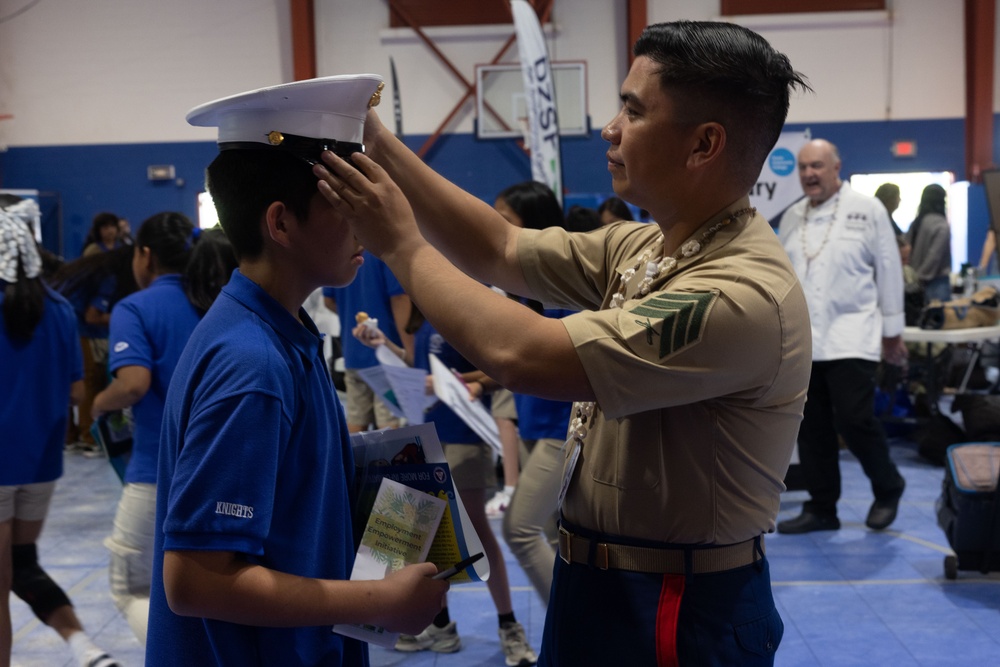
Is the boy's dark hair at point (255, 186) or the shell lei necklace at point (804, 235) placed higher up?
the boy's dark hair at point (255, 186)

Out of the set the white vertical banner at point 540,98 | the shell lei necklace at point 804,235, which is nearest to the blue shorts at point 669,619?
the shell lei necklace at point 804,235

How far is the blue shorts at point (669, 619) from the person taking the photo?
145 cm

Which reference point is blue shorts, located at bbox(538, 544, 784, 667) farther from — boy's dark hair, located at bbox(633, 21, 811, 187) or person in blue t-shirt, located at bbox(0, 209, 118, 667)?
person in blue t-shirt, located at bbox(0, 209, 118, 667)

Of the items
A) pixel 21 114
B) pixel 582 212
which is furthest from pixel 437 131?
pixel 582 212

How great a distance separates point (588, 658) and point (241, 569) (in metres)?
0.62

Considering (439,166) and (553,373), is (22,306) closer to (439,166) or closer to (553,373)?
(553,373)

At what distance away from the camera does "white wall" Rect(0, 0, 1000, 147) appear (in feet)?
38.5

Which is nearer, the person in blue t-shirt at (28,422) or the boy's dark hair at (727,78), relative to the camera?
the boy's dark hair at (727,78)

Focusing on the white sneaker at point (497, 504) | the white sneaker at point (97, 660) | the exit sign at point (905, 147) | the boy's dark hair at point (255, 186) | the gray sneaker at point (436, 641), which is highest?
the exit sign at point (905, 147)

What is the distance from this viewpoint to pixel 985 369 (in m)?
7.80

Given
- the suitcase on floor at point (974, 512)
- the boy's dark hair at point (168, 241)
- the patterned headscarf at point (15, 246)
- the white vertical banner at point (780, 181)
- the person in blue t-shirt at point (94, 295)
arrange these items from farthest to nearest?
the white vertical banner at point (780, 181) → the person in blue t-shirt at point (94, 295) → the suitcase on floor at point (974, 512) → the boy's dark hair at point (168, 241) → the patterned headscarf at point (15, 246)

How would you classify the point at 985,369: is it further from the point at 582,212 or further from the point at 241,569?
the point at 241,569

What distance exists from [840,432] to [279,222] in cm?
401

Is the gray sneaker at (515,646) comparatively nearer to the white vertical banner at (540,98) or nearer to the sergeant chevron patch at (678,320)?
the sergeant chevron patch at (678,320)
